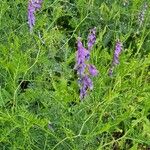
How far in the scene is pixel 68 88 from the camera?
209 centimetres

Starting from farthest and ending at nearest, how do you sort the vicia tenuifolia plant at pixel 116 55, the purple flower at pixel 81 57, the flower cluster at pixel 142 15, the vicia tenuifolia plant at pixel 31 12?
the flower cluster at pixel 142 15
the vicia tenuifolia plant at pixel 31 12
the vicia tenuifolia plant at pixel 116 55
the purple flower at pixel 81 57

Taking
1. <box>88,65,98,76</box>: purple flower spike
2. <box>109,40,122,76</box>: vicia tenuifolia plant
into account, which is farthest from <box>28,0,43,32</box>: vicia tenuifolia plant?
<box>88,65,98,76</box>: purple flower spike

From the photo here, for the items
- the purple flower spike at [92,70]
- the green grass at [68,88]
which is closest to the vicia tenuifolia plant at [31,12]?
the green grass at [68,88]

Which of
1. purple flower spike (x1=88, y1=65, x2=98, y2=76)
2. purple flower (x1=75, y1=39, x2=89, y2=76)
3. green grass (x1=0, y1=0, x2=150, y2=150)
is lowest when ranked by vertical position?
green grass (x1=0, y1=0, x2=150, y2=150)

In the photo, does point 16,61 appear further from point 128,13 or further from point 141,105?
point 128,13

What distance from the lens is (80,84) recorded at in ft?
6.26

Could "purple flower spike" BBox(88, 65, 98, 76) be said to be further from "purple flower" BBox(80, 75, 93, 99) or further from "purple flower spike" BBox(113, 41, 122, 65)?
"purple flower spike" BBox(113, 41, 122, 65)

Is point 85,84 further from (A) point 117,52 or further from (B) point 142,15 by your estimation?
(B) point 142,15

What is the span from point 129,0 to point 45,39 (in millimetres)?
883

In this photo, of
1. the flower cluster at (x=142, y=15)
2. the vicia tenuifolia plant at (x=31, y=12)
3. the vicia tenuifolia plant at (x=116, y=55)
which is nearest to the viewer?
the vicia tenuifolia plant at (x=116, y=55)

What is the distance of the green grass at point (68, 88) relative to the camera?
181 centimetres

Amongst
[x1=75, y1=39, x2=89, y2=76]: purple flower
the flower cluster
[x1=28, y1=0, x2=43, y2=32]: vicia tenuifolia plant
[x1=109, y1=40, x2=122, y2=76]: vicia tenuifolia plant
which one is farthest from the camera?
the flower cluster

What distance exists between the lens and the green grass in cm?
181

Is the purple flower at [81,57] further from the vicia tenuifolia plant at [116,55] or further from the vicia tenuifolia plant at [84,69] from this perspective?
the vicia tenuifolia plant at [116,55]
